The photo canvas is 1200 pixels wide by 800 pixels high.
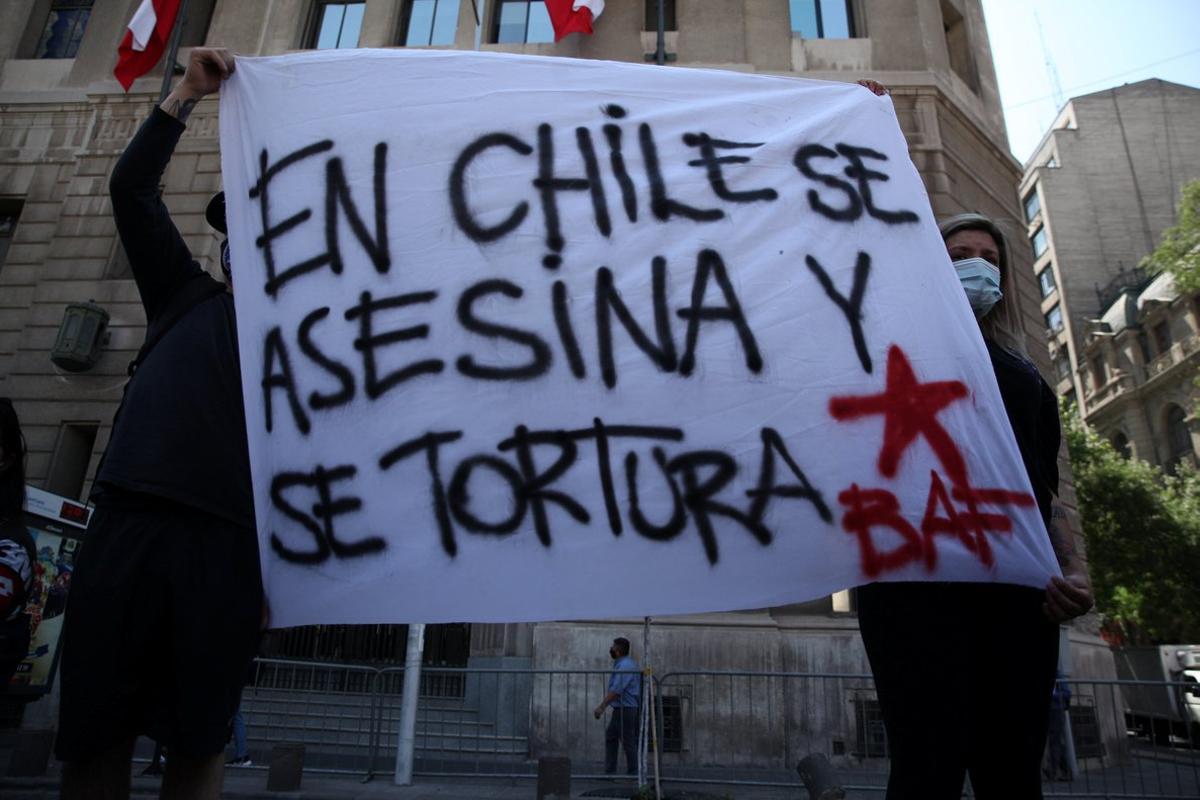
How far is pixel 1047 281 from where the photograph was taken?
4619 centimetres

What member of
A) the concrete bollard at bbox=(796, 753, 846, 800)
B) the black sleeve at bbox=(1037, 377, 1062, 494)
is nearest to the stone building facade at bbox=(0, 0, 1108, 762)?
the concrete bollard at bbox=(796, 753, 846, 800)

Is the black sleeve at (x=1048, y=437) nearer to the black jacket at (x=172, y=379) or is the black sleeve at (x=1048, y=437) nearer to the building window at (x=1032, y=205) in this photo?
the black jacket at (x=172, y=379)

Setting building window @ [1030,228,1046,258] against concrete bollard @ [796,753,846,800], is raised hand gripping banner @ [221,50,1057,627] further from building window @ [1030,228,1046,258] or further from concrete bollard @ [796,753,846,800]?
building window @ [1030,228,1046,258]

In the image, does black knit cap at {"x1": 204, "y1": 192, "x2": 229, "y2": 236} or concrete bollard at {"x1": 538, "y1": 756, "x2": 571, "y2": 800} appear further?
concrete bollard at {"x1": 538, "y1": 756, "x2": 571, "y2": 800}

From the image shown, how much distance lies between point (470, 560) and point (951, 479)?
1277 millimetres

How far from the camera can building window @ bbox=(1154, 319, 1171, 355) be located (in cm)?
3597

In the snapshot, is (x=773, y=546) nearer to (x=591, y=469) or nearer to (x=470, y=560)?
(x=591, y=469)

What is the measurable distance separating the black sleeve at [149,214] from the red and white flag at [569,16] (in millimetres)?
11845

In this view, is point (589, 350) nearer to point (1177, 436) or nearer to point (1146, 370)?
point (1177, 436)

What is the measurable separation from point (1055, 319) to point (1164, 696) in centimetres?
4219

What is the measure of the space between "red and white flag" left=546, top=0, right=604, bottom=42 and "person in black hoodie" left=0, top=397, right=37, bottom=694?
1152 cm

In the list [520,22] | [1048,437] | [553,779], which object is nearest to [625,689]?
[553,779]

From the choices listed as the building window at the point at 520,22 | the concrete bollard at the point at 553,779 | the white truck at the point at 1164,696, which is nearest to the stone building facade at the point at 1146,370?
the white truck at the point at 1164,696

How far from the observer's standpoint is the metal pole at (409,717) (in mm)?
7332
